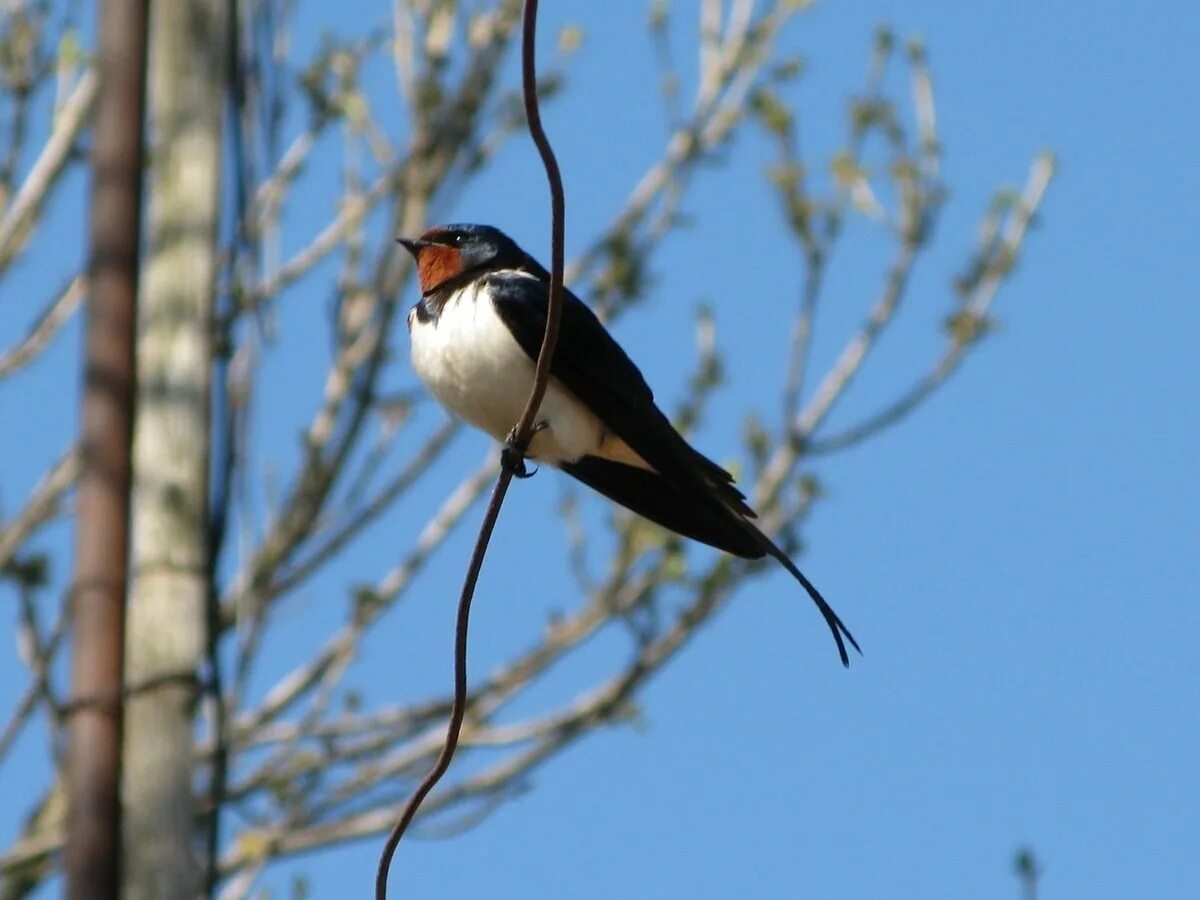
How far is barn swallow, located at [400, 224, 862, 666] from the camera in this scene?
2.90m

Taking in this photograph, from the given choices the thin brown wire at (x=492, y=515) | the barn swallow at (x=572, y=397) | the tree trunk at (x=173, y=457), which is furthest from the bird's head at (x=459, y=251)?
the thin brown wire at (x=492, y=515)

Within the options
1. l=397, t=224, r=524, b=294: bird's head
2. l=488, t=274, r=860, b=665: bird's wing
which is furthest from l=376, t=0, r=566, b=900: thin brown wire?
l=397, t=224, r=524, b=294: bird's head

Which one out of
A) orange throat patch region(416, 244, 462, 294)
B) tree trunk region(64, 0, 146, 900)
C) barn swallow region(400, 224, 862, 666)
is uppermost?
orange throat patch region(416, 244, 462, 294)

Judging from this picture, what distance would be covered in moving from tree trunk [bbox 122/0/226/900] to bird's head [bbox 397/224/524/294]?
56cm

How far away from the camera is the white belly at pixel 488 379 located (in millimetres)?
2922

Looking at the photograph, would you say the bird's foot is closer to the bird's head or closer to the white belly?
the white belly

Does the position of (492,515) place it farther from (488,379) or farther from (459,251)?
(459,251)

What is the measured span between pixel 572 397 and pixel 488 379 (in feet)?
0.47

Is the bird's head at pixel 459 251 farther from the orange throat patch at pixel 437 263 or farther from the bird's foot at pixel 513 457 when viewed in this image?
the bird's foot at pixel 513 457

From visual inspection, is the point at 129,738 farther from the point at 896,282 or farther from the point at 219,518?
the point at 896,282

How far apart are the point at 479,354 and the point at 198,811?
84 cm

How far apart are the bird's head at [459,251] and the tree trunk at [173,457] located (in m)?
0.56

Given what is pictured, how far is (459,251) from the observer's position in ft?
11.1

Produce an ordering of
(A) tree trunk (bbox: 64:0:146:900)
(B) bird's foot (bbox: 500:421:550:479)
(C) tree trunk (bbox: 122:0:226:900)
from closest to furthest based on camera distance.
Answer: (A) tree trunk (bbox: 64:0:146:900)
(B) bird's foot (bbox: 500:421:550:479)
(C) tree trunk (bbox: 122:0:226:900)
